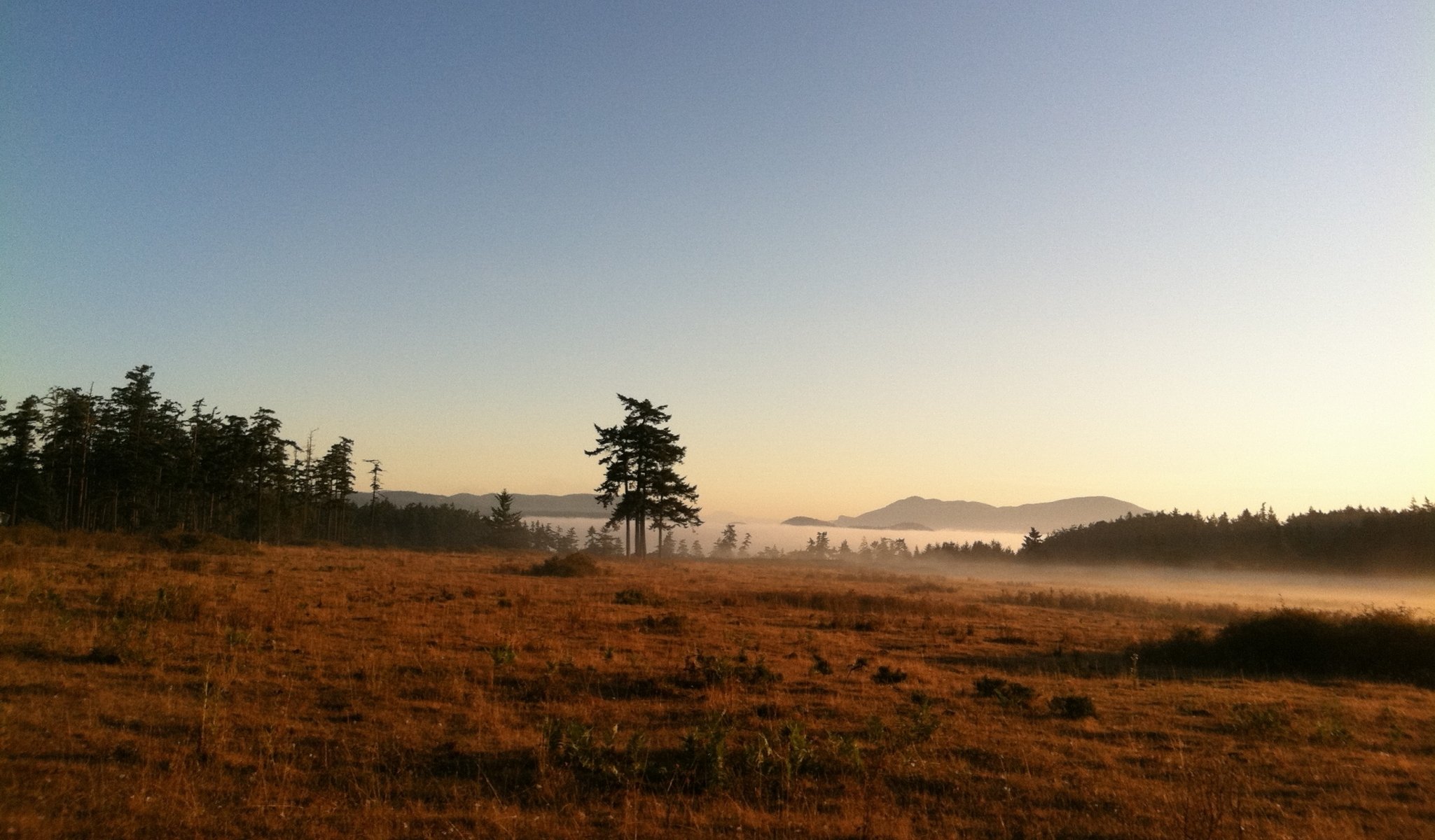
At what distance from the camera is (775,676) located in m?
13.0

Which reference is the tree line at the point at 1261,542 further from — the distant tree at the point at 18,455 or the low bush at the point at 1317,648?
the distant tree at the point at 18,455

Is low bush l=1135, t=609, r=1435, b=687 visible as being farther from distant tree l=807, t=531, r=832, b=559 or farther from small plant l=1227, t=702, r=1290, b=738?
distant tree l=807, t=531, r=832, b=559

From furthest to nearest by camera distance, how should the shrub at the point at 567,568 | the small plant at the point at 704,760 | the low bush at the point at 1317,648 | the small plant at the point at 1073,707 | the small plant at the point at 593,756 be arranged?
1. the shrub at the point at 567,568
2. the low bush at the point at 1317,648
3. the small plant at the point at 1073,707
4. the small plant at the point at 704,760
5. the small plant at the point at 593,756

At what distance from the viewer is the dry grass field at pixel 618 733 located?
6109 mm

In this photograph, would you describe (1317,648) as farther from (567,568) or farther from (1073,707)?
(567,568)

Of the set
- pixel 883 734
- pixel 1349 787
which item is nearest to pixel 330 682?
pixel 883 734

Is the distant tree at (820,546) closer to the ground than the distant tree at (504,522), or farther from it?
closer to the ground

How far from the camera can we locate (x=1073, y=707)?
1109 cm

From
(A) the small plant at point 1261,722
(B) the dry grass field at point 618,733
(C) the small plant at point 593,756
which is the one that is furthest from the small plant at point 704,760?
(A) the small plant at point 1261,722

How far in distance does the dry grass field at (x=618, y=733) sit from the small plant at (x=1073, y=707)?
0.05m

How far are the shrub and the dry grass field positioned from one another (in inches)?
749

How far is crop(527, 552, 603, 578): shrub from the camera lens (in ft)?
124

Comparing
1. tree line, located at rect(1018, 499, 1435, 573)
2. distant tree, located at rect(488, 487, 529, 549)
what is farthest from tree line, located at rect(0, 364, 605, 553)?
tree line, located at rect(1018, 499, 1435, 573)

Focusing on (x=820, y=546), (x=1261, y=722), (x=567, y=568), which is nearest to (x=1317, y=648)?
(x=1261, y=722)
